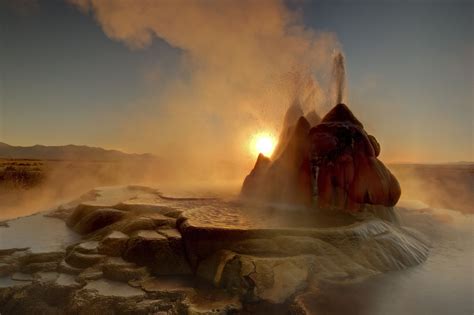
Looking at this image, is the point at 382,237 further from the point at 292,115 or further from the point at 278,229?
the point at 292,115

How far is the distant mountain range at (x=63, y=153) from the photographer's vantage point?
344ft

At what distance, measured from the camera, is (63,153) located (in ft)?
365

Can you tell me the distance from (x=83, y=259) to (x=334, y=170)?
9.08 metres

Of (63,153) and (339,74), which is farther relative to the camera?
(63,153)

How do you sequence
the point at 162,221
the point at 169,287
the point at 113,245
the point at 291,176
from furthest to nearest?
the point at 291,176 < the point at 162,221 < the point at 113,245 < the point at 169,287

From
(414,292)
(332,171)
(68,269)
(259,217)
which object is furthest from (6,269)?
(332,171)

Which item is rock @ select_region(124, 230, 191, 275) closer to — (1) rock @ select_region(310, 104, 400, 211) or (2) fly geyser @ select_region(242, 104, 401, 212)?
(2) fly geyser @ select_region(242, 104, 401, 212)

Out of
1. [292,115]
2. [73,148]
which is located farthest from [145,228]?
[73,148]

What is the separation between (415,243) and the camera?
10.8 meters

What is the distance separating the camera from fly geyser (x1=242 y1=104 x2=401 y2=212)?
12047 mm

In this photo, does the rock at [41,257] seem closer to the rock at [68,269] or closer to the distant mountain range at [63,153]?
the rock at [68,269]

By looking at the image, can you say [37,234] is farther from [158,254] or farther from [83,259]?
[158,254]

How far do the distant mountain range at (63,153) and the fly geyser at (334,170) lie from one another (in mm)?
95071

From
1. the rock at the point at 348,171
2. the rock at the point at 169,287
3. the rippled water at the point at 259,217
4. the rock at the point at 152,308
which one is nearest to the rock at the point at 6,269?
the rock at the point at 169,287
